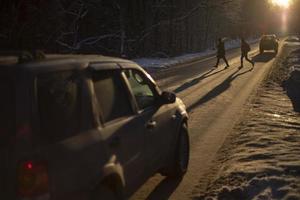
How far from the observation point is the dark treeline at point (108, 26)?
86.9 feet

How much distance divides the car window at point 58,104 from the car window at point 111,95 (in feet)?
1.18

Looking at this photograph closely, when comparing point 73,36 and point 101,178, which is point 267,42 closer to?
point 73,36

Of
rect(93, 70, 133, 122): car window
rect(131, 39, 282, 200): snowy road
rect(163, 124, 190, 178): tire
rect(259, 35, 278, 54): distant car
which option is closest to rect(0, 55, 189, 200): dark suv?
rect(93, 70, 133, 122): car window

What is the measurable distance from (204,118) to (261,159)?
4705mm

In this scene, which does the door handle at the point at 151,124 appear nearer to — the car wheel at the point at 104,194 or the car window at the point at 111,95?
the car window at the point at 111,95

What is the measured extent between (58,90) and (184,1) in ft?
167

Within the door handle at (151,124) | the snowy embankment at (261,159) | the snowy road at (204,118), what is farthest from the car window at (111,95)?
the snowy embankment at (261,159)

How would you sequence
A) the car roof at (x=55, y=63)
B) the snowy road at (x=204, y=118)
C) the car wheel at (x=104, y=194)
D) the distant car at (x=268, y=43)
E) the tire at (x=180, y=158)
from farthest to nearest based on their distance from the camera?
the distant car at (x=268, y=43)
the tire at (x=180, y=158)
the snowy road at (x=204, y=118)
the car wheel at (x=104, y=194)
the car roof at (x=55, y=63)

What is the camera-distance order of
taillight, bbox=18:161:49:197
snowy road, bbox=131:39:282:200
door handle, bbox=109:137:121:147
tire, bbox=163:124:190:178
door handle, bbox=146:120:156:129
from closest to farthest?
taillight, bbox=18:161:49:197, door handle, bbox=109:137:121:147, door handle, bbox=146:120:156:129, snowy road, bbox=131:39:282:200, tire, bbox=163:124:190:178

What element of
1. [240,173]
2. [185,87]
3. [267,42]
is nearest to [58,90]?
[240,173]

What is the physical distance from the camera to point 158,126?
614 centimetres

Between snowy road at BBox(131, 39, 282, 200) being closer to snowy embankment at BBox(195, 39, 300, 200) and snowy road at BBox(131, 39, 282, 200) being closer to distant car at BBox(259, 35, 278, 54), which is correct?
snowy embankment at BBox(195, 39, 300, 200)

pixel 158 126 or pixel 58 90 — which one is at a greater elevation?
pixel 58 90

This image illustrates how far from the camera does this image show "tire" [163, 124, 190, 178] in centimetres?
A: 711
